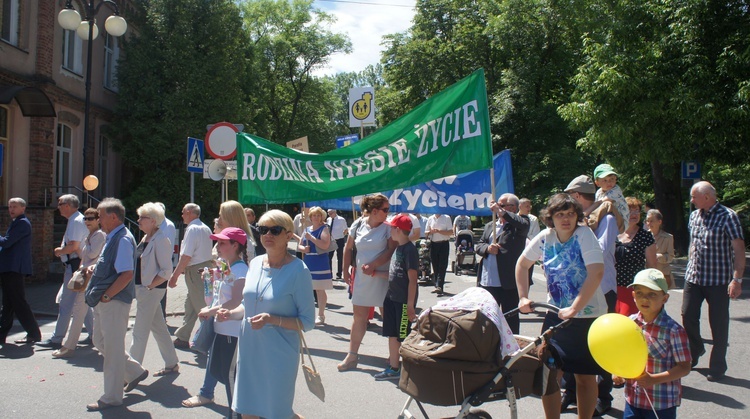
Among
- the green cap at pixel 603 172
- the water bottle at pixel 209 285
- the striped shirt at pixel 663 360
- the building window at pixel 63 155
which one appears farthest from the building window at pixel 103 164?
the striped shirt at pixel 663 360

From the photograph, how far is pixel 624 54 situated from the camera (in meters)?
16.0

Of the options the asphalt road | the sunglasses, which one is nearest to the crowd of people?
the sunglasses

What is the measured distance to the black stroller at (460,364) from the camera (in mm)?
3459

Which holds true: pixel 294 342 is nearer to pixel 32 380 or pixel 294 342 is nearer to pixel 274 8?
pixel 32 380

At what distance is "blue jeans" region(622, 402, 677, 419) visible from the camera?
3621mm

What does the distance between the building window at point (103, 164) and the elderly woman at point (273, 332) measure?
19.9 meters

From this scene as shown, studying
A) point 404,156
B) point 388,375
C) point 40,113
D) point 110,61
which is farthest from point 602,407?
point 110,61

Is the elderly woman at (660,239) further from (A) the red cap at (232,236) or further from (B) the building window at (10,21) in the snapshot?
(B) the building window at (10,21)

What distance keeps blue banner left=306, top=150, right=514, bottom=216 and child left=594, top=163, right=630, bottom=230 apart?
1626 mm

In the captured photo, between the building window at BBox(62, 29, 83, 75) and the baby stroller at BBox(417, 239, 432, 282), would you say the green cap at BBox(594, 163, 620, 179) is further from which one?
the building window at BBox(62, 29, 83, 75)

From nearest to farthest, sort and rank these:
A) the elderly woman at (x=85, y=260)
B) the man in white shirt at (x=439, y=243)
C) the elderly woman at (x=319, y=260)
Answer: the elderly woman at (x=85, y=260)
the elderly woman at (x=319, y=260)
the man in white shirt at (x=439, y=243)

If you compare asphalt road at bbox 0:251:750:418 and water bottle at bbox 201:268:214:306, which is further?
asphalt road at bbox 0:251:750:418

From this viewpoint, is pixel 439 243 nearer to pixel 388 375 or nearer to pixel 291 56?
pixel 388 375

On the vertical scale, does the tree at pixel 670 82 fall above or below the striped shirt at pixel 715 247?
above
